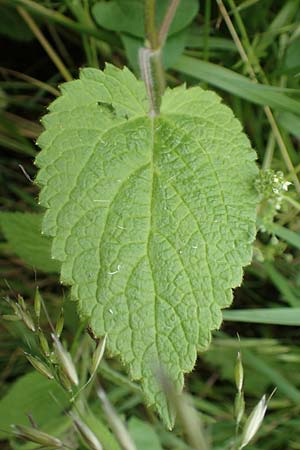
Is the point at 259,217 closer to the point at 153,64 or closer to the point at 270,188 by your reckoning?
the point at 270,188

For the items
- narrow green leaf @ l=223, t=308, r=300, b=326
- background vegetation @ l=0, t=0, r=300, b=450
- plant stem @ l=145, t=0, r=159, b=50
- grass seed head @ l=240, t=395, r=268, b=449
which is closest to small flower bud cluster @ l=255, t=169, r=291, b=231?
background vegetation @ l=0, t=0, r=300, b=450

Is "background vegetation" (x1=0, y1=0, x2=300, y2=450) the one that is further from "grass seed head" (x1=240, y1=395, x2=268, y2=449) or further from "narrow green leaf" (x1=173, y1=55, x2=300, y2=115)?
"grass seed head" (x1=240, y1=395, x2=268, y2=449)

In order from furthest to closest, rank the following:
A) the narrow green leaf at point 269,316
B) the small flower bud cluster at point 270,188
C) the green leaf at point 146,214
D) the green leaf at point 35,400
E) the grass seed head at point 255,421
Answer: the green leaf at point 35,400 < the narrow green leaf at point 269,316 < the small flower bud cluster at point 270,188 < the green leaf at point 146,214 < the grass seed head at point 255,421

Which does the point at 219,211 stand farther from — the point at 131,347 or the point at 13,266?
the point at 13,266

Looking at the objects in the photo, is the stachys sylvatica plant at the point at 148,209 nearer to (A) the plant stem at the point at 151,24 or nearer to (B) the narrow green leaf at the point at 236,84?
(A) the plant stem at the point at 151,24

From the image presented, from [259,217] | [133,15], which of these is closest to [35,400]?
[259,217]

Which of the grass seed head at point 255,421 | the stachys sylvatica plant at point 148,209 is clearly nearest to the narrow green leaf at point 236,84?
the stachys sylvatica plant at point 148,209

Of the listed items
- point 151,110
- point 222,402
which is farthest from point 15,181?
point 222,402
